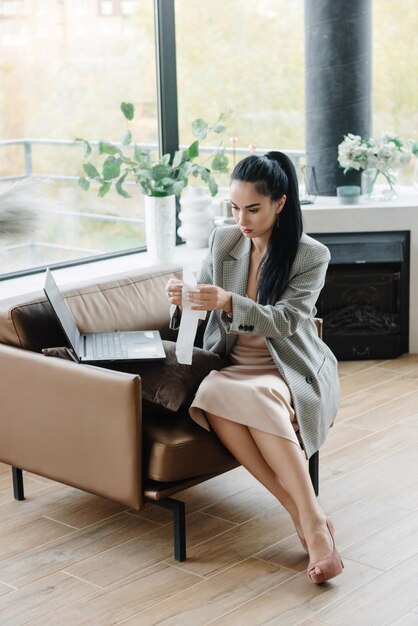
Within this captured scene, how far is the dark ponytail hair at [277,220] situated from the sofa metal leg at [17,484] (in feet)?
3.43

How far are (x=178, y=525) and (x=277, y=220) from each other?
1001 mm

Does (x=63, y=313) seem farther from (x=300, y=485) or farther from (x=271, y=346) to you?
(x=300, y=485)

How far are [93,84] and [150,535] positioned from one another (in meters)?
3.88

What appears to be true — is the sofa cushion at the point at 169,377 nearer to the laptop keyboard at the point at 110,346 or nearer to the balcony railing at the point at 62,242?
the laptop keyboard at the point at 110,346

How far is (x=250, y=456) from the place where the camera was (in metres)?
2.91

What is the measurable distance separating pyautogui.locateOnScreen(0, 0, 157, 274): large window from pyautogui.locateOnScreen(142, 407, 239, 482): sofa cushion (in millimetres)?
1720

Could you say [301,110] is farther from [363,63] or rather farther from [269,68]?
[363,63]

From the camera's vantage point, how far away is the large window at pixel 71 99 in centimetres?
498

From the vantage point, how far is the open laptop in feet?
9.75

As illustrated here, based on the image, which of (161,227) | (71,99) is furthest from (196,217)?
(71,99)

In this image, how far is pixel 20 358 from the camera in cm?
306

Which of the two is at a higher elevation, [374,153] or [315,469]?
[374,153]

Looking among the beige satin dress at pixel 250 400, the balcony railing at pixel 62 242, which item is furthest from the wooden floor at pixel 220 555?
the balcony railing at pixel 62 242

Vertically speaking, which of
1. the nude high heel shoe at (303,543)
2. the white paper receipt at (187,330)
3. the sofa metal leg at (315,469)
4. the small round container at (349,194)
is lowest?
the nude high heel shoe at (303,543)
